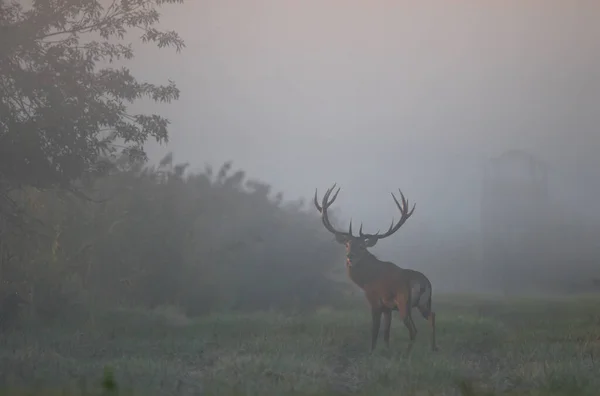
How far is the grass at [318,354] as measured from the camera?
4.85m

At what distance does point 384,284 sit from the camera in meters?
5.43

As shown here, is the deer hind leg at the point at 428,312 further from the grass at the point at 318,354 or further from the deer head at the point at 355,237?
the deer head at the point at 355,237

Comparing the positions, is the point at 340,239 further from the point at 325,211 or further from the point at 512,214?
the point at 512,214

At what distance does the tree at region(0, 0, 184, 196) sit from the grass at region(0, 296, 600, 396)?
121cm

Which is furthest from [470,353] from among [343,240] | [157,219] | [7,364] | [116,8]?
[116,8]

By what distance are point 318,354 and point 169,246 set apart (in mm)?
1384

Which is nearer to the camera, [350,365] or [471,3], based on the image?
[350,365]

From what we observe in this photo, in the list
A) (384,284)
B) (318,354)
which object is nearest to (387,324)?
(384,284)

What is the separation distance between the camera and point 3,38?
5.59m

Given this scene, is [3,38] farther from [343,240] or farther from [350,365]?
[350,365]

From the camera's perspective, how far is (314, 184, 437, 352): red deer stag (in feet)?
17.5

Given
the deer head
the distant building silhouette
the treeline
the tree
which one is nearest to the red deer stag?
the deer head

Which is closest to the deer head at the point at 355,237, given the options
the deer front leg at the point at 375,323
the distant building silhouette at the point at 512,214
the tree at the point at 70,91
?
the deer front leg at the point at 375,323

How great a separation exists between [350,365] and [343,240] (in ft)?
2.96
